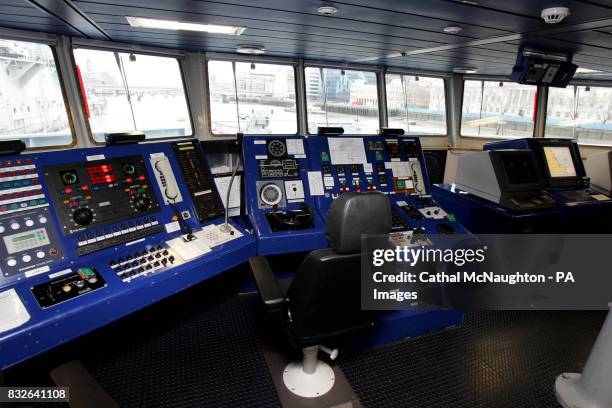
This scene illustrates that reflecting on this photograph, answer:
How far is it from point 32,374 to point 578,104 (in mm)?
7341

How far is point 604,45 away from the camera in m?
2.96

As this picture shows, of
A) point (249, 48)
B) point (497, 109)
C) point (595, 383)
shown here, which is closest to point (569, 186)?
point (595, 383)

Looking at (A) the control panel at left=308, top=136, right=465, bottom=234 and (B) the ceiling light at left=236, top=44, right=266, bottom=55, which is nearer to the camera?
(A) the control panel at left=308, top=136, right=465, bottom=234

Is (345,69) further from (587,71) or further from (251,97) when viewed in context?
(587,71)

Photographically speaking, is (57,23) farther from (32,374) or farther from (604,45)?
(604,45)

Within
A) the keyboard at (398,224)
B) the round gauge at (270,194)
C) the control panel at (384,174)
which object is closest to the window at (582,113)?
the control panel at (384,174)

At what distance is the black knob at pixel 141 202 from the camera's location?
1998 mm

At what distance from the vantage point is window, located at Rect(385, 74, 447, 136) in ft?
18.1

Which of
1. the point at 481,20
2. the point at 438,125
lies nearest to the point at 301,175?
the point at 481,20

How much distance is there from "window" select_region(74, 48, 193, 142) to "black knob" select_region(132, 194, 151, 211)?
8.26 feet

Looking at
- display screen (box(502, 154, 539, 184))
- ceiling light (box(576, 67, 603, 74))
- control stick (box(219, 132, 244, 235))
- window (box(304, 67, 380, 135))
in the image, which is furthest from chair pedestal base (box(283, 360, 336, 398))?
ceiling light (box(576, 67, 603, 74))

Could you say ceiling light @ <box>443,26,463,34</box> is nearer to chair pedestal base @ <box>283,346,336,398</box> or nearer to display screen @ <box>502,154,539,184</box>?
display screen @ <box>502,154,539,184</box>

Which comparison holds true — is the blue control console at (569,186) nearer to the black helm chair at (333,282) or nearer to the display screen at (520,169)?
the display screen at (520,169)

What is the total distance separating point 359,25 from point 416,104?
3.30 m
